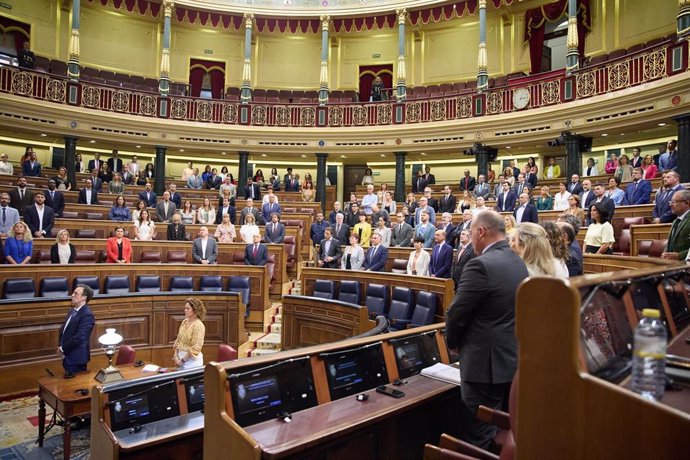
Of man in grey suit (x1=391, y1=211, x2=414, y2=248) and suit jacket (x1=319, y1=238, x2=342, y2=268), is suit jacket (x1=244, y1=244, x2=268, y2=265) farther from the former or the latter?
man in grey suit (x1=391, y1=211, x2=414, y2=248)

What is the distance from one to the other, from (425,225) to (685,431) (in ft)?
20.1

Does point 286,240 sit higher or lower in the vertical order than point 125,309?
higher

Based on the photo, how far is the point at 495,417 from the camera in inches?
69.8

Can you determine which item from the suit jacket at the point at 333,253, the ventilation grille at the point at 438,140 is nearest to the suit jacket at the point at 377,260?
the suit jacket at the point at 333,253

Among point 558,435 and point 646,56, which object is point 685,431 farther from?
point 646,56

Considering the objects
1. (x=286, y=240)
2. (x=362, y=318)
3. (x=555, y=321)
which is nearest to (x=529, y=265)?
(x=555, y=321)

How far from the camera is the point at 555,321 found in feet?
3.66

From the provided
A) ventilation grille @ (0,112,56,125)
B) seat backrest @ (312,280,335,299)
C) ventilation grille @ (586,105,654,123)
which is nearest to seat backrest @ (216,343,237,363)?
seat backrest @ (312,280,335,299)

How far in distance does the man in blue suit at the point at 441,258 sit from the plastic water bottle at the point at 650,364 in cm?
443

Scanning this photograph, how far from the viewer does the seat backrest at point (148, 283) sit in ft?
21.0

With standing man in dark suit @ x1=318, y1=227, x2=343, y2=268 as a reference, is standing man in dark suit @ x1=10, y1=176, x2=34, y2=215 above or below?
above

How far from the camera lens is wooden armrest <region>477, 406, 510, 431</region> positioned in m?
1.75

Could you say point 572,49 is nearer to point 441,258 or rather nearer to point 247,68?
point 441,258

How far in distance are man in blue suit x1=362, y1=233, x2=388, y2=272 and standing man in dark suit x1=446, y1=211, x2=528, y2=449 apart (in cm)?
446
